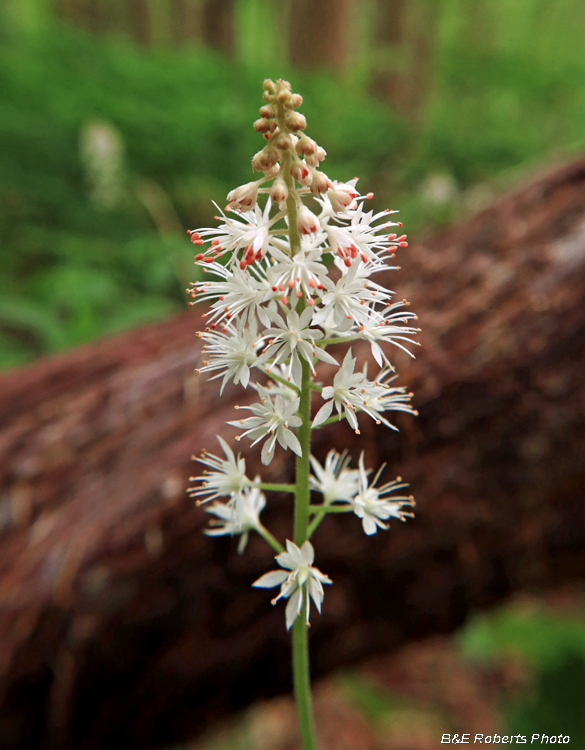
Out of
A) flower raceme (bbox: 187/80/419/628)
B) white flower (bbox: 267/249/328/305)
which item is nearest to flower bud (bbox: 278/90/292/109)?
flower raceme (bbox: 187/80/419/628)

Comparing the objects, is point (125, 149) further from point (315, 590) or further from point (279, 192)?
point (315, 590)

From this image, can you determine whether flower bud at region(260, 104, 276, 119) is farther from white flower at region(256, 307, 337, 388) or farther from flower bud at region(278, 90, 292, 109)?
white flower at region(256, 307, 337, 388)

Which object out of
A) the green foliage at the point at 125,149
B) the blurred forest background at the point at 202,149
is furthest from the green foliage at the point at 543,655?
the green foliage at the point at 125,149

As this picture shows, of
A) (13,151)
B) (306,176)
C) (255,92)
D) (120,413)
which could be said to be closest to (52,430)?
(120,413)

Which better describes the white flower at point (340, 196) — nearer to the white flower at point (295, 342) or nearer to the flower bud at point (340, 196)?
the flower bud at point (340, 196)

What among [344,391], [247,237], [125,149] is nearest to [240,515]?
[344,391]
